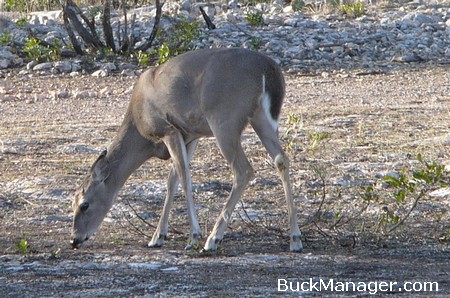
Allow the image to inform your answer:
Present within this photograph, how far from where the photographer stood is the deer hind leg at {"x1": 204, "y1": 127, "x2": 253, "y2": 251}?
8234mm

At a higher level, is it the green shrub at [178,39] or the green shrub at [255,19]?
the green shrub at [178,39]

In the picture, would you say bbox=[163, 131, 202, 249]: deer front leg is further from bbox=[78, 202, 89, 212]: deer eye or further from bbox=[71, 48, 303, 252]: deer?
bbox=[78, 202, 89, 212]: deer eye

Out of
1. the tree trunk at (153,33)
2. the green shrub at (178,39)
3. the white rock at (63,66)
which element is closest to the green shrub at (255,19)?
the green shrub at (178,39)

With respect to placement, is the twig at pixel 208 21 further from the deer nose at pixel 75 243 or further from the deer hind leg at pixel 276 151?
the deer nose at pixel 75 243

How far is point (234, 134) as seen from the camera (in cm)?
834

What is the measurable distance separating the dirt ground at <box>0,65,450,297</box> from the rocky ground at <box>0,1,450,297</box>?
0.06 ft

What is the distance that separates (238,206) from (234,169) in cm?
123

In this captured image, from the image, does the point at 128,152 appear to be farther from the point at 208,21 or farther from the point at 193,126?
the point at 208,21

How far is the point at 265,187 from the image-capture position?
10.4 metres

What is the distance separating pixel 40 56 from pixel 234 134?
1099cm

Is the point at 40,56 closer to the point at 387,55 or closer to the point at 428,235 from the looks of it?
the point at 387,55

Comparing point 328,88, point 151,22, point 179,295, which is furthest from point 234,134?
point 151,22

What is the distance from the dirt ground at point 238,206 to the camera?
23.5 ft

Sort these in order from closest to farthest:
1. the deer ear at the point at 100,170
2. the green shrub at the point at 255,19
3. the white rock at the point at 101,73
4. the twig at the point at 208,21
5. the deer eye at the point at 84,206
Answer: the deer eye at the point at 84,206 → the deer ear at the point at 100,170 → the white rock at the point at 101,73 → the twig at the point at 208,21 → the green shrub at the point at 255,19
